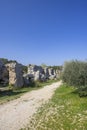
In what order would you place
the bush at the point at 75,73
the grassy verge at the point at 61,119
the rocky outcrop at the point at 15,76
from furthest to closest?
the rocky outcrop at the point at 15,76
the bush at the point at 75,73
the grassy verge at the point at 61,119

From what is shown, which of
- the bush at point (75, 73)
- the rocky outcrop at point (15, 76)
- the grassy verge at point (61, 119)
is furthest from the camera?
the rocky outcrop at point (15, 76)

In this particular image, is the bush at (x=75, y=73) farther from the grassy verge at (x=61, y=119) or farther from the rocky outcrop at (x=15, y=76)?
the rocky outcrop at (x=15, y=76)

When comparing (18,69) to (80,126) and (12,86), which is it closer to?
(12,86)

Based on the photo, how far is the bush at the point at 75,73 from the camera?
3762 centimetres

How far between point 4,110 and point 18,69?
3098cm

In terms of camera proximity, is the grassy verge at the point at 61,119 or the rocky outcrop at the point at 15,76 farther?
the rocky outcrop at the point at 15,76

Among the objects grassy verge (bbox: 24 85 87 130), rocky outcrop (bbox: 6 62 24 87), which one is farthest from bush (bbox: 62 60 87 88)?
rocky outcrop (bbox: 6 62 24 87)

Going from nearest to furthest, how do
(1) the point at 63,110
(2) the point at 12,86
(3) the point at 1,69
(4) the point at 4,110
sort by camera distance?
(1) the point at 63,110 → (4) the point at 4,110 → (2) the point at 12,86 → (3) the point at 1,69

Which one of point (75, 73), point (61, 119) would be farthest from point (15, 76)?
point (61, 119)

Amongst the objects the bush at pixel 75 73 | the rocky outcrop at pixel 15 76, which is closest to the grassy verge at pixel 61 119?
the bush at pixel 75 73

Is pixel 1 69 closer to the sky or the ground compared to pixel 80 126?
closer to the sky

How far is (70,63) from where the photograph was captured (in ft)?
134

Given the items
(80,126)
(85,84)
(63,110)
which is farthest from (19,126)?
(85,84)

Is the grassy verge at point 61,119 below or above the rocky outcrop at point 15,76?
below
